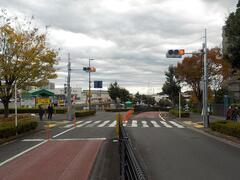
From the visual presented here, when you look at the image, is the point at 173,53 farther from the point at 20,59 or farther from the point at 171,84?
the point at 171,84

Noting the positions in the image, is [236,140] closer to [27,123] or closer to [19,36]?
[27,123]

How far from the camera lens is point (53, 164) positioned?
34.3ft

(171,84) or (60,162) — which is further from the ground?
(171,84)

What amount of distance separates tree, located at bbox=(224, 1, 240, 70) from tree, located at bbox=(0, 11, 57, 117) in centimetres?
1412

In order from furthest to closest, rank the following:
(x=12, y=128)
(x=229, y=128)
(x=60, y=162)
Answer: (x=229, y=128) → (x=12, y=128) → (x=60, y=162)

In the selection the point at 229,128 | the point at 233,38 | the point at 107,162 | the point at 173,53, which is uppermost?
the point at 173,53

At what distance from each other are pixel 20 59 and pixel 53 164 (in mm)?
15290

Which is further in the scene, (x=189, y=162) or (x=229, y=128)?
(x=229, y=128)

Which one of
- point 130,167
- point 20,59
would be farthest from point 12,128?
point 130,167

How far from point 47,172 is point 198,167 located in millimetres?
4216

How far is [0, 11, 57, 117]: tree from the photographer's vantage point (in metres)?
23.6

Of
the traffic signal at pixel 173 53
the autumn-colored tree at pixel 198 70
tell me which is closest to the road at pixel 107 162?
the traffic signal at pixel 173 53

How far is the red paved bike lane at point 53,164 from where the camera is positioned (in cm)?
881

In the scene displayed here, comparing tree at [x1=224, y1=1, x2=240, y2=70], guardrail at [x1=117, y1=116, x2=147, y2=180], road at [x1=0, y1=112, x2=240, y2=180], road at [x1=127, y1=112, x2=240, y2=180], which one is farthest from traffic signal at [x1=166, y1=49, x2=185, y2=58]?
guardrail at [x1=117, y1=116, x2=147, y2=180]
